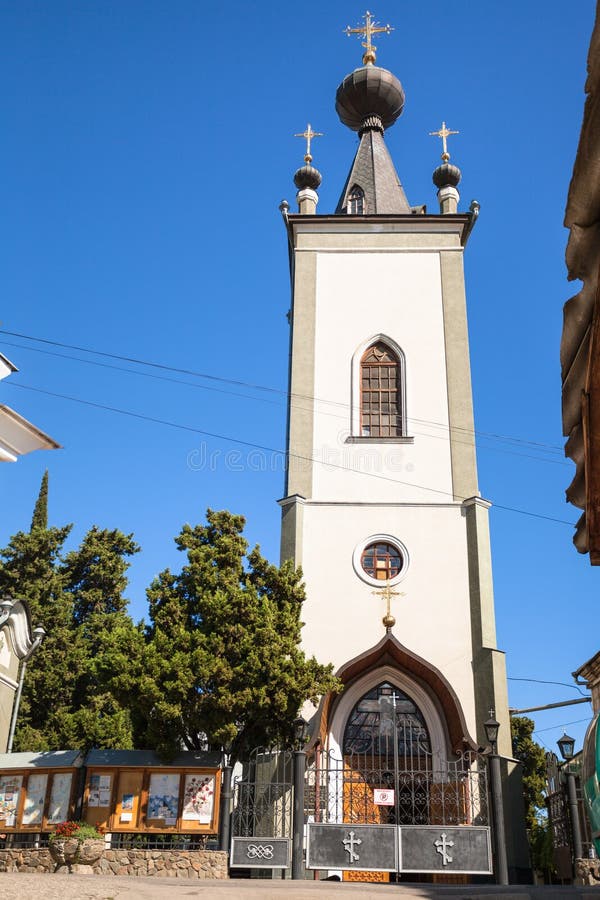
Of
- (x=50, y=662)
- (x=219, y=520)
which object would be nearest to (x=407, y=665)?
(x=219, y=520)

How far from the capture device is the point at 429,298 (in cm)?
2173

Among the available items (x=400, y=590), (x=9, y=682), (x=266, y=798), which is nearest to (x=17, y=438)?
(x=266, y=798)

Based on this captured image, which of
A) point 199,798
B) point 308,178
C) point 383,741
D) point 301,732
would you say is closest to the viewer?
point 199,798

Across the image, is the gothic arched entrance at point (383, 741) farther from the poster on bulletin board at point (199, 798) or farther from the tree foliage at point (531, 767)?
the tree foliage at point (531, 767)

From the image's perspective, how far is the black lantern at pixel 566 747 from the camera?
14.3 meters

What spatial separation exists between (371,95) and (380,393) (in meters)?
12.0

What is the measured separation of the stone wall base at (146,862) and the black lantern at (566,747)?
5.73 m

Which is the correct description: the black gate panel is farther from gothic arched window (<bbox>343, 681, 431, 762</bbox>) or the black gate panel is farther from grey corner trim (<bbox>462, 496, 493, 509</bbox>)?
grey corner trim (<bbox>462, 496, 493, 509</bbox>)

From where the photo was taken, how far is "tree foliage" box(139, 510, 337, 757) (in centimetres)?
1432

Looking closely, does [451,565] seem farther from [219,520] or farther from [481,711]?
[219,520]

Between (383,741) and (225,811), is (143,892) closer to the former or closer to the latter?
(225,811)

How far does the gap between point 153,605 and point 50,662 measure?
13.0 meters

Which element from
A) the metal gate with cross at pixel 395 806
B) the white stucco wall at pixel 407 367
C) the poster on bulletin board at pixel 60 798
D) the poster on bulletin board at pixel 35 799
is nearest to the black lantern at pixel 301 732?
the metal gate with cross at pixel 395 806

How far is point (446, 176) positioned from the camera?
77.8ft
